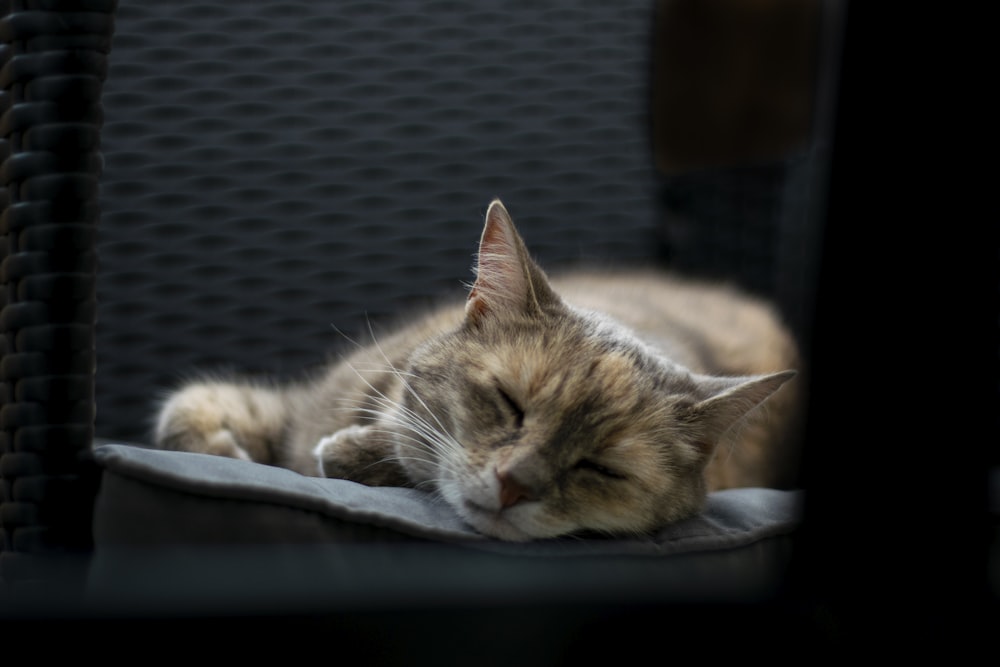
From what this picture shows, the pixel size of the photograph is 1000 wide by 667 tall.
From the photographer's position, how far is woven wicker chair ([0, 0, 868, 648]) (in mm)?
1968

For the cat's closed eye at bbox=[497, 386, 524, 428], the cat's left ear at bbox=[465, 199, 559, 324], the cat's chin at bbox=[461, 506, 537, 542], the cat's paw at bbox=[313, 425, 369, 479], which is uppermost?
the cat's left ear at bbox=[465, 199, 559, 324]

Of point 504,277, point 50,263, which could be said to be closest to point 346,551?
point 50,263

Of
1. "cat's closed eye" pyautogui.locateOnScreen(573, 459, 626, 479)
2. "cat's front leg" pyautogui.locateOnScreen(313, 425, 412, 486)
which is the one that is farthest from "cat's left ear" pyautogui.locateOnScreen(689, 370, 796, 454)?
"cat's front leg" pyautogui.locateOnScreen(313, 425, 412, 486)

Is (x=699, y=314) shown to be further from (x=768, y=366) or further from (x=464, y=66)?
(x=464, y=66)

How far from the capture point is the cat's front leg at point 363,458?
1212 mm

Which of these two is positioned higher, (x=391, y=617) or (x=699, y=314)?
(x=699, y=314)

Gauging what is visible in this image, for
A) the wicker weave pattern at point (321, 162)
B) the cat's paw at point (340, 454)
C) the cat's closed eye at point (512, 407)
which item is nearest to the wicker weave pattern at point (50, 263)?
the cat's paw at point (340, 454)

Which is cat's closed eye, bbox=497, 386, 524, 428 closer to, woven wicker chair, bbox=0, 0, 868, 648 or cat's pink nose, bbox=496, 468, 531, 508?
cat's pink nose, bbox=496, 468, 531, 508

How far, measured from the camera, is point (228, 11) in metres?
1.97

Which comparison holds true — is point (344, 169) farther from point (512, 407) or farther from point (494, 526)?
point (494, 526)

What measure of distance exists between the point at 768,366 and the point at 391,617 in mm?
1381

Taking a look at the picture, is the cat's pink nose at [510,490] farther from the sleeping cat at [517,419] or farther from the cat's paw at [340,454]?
the cat's paw at [340,454]

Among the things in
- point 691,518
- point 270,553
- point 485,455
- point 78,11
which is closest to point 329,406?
point 485,455

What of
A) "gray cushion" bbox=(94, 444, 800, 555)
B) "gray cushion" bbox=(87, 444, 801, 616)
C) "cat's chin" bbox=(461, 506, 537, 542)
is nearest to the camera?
"gray cushion" bbox=(87, 444, 801, 616)
